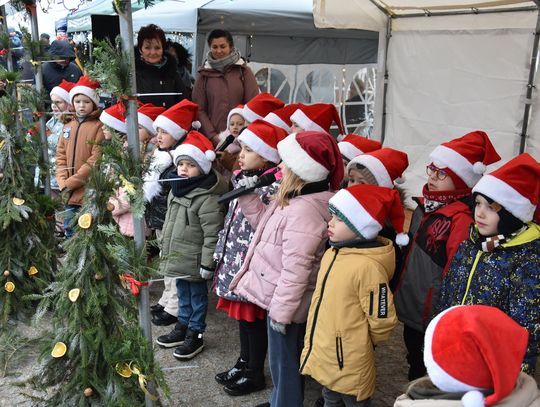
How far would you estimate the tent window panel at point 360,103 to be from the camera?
10.3 metres

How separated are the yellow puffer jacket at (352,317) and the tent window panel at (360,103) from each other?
7.84m

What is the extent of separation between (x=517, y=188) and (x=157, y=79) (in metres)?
4.09

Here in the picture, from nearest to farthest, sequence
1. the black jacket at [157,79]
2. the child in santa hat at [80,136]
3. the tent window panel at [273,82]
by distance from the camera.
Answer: the child in santa hat at [80,136] < the black jacket at [157,79] < the tent window panel at [273,82]

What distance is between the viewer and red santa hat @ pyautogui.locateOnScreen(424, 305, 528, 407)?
1.62 m

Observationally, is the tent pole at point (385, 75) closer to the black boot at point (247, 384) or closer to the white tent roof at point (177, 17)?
the white tent roof at point (177, 17)

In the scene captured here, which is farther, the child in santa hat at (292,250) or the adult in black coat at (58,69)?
the adult in black coat at (58,69)

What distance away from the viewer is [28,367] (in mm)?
4043

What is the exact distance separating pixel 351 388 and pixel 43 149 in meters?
3.08

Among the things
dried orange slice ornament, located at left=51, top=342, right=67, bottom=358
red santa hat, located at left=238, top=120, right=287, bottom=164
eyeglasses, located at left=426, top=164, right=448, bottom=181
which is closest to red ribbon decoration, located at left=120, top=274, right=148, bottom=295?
dried orange slice ornament, located at left=51, top=342, right=67, bottom=358

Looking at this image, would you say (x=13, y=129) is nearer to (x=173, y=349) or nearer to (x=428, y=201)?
(x=173, y=349)

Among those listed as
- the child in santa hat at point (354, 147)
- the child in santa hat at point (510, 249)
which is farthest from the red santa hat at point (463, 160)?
the child in santa hat at point (354, 147)

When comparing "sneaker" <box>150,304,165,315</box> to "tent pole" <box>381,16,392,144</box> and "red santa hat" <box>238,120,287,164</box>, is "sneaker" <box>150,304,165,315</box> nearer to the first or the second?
"red santa hat" <box>238,120,287,164</box>

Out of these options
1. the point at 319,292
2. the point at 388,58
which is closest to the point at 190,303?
the point at 319,292

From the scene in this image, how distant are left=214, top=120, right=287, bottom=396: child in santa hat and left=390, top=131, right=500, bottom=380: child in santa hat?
0.89 m
